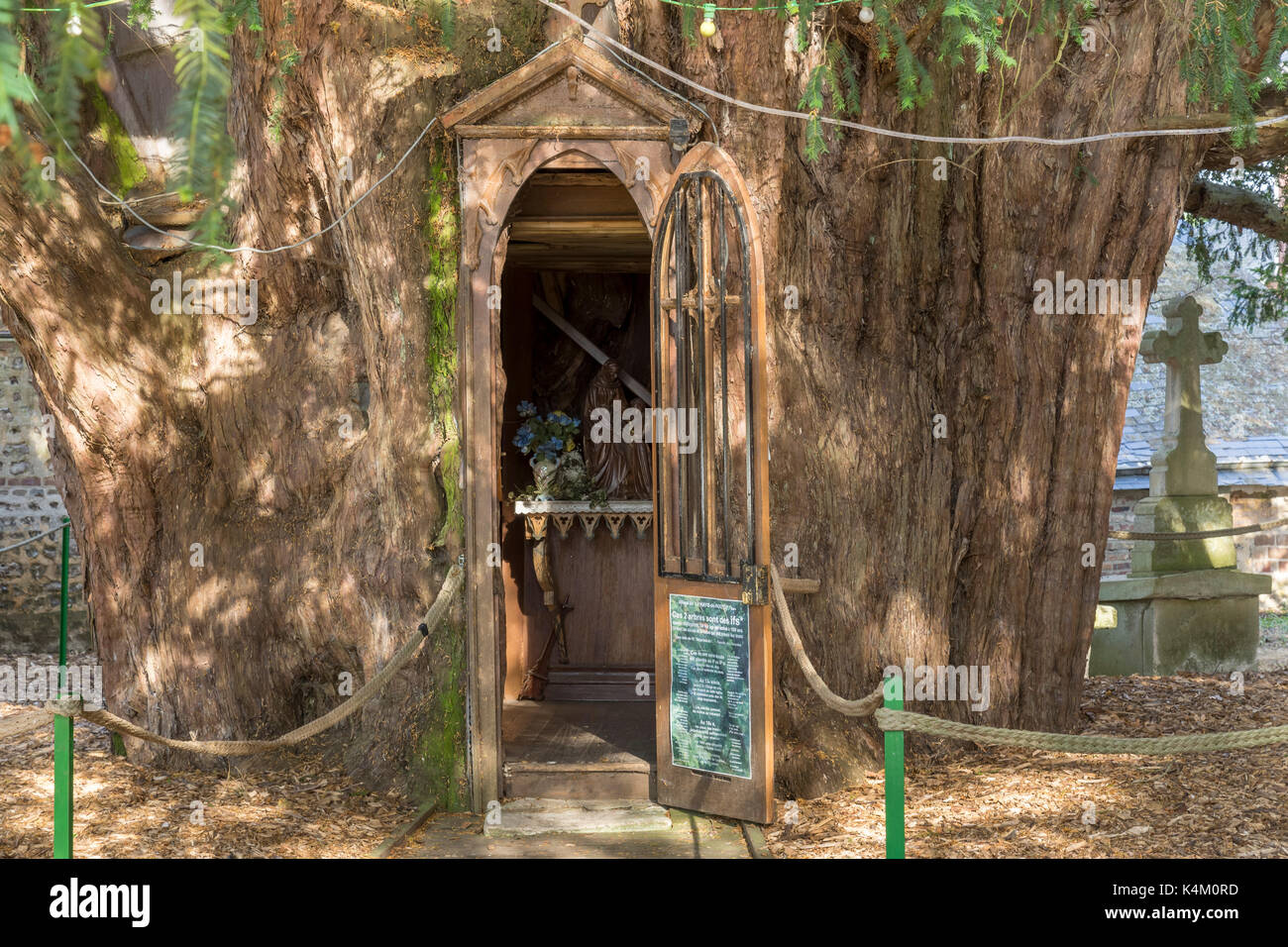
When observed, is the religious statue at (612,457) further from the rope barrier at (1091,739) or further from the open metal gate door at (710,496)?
the rope barrier at (1091,739)

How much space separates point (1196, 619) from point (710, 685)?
633 cm

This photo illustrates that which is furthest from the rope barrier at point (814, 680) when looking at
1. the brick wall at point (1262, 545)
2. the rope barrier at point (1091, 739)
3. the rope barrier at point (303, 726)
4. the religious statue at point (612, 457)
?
the brick wall at point (1262, 545)

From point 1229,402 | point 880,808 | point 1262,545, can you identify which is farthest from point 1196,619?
point 1229,402

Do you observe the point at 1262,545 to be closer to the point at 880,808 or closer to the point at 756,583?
the point at 880,808

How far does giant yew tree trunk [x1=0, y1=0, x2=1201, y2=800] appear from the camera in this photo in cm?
585

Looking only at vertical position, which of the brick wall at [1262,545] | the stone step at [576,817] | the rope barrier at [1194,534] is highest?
the rope barrier at [1194,534]

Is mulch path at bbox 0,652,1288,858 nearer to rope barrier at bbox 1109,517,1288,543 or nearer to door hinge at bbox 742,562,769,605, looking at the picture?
door hinge at bbox 742,562,769,605

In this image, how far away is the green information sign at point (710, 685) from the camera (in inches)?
206

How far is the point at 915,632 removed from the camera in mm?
6215

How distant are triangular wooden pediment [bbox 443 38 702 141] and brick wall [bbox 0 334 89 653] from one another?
809cm

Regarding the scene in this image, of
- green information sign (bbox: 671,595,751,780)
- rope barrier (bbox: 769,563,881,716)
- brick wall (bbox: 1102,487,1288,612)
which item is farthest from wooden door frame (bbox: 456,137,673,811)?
brick wall (bbox: 1102,487,1288,612)

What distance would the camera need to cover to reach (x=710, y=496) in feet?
18.2

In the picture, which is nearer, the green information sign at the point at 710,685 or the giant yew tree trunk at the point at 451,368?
the green information sign at the point at 710,685

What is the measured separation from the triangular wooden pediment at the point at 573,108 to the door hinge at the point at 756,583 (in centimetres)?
208
